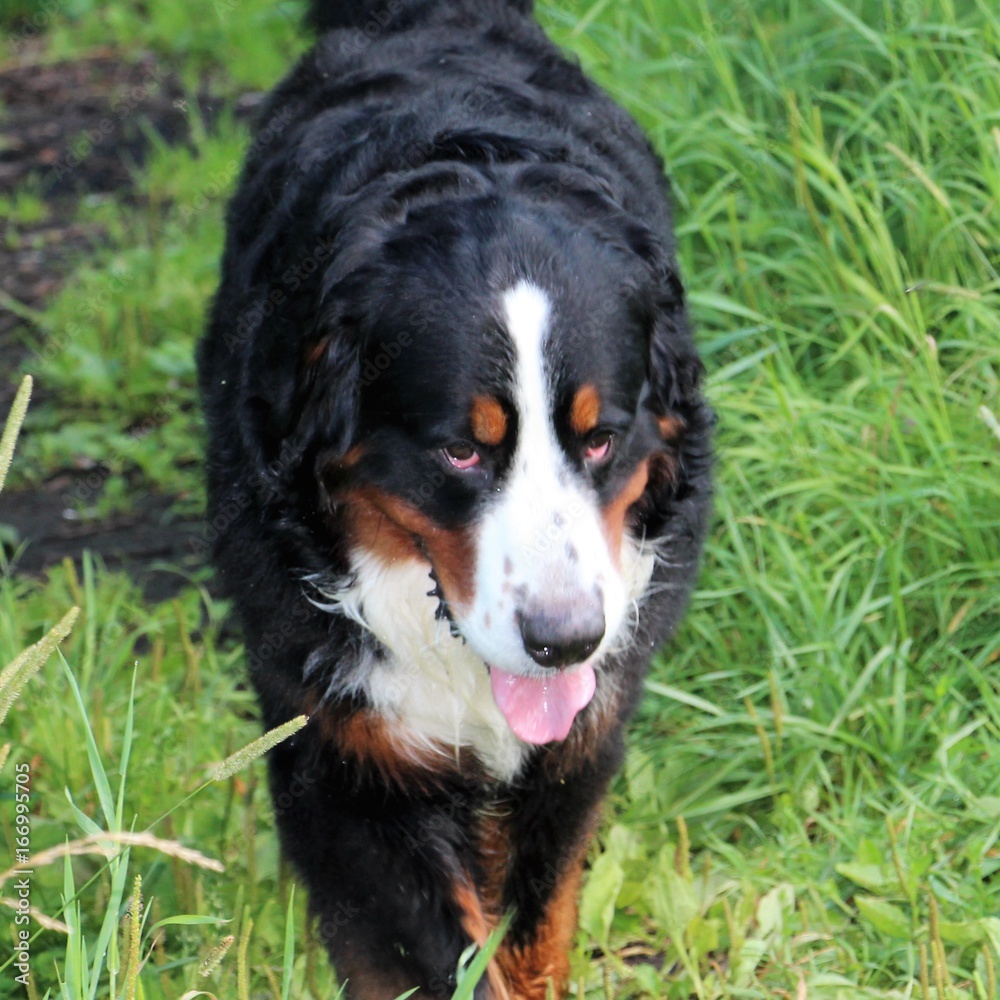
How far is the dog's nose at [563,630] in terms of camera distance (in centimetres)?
210

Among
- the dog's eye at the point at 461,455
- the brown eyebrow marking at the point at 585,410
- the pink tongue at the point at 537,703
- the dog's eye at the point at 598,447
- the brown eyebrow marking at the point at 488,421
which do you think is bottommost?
the pink tongue at the point at 537,703

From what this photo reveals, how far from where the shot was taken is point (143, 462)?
4426mm

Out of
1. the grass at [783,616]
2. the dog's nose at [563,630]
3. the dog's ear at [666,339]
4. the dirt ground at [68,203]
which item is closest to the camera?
the dog's nose at [563,630]

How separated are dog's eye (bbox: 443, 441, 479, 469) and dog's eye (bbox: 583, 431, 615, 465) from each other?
169 mm

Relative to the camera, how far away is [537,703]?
2414 mm

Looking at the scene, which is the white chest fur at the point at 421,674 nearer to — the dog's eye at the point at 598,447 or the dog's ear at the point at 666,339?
the dog's eye at the point at 598,447

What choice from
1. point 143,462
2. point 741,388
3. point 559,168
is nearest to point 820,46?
point 741,388

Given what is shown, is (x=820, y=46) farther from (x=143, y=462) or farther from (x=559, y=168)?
(x=143, y=462)

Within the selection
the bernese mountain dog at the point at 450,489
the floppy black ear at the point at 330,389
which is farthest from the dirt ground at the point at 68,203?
the floppy black ear at the point at 330,389

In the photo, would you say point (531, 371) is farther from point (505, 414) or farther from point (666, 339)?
point (666, 339)

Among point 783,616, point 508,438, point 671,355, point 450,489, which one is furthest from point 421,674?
point 783,616

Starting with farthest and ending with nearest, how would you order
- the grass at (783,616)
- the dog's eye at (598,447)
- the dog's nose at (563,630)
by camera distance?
the grass at (783,616), the dog's eye at (598,447), the dog's nose at (563,630)

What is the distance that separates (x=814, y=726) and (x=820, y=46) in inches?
79.5

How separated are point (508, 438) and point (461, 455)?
9cm
